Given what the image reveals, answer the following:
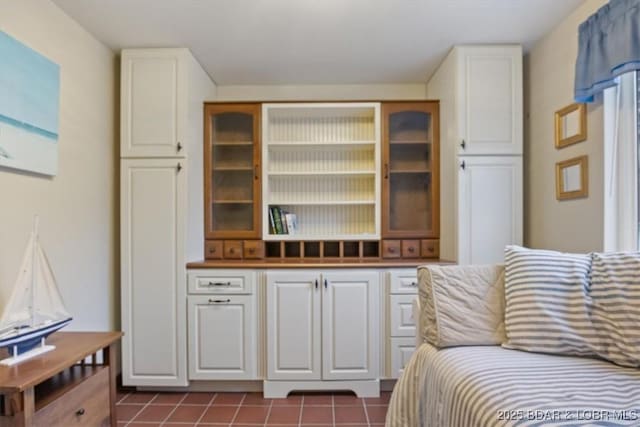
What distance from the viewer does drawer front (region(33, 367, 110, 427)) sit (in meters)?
1.26

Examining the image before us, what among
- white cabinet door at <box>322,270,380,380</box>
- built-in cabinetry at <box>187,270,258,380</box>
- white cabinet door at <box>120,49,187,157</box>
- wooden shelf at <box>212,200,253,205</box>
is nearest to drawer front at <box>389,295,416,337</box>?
white cabinet door at <box>322,270,380,380</box>

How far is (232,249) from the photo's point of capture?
9.02 feet

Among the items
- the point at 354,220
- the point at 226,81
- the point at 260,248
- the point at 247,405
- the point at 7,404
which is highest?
the point at 226,81

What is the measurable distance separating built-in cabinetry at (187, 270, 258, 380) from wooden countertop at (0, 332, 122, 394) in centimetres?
73

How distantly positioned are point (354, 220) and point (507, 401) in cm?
203

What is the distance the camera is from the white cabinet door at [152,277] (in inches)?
93.8

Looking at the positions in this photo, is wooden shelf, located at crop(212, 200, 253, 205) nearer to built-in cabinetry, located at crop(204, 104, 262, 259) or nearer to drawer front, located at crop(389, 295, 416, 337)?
built-in cabinetry, located at crop(204, 104, 262, 259)

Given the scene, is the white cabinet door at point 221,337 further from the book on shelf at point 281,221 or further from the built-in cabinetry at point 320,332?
the book on shelf at point 281,221

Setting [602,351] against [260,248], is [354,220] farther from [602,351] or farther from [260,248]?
[602,351]

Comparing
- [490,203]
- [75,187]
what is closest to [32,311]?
[75,187]

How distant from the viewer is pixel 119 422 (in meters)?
2.10

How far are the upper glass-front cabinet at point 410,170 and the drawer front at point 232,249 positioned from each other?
3.53 ft

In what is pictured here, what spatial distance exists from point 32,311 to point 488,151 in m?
2.51

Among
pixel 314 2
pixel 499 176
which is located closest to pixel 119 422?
pixel 314 2
